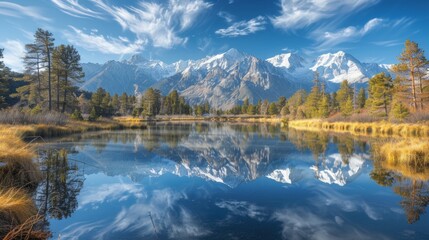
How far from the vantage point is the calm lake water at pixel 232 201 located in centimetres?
721

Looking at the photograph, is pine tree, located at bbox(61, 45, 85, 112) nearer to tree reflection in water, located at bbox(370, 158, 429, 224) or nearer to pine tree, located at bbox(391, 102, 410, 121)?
tree reflection in water, located at bbox(370, 158, 429, 224)

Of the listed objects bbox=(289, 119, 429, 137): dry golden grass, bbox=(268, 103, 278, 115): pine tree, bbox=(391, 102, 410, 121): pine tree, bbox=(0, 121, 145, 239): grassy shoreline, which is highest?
bbox=(268, 103, 278, 115): pine tree

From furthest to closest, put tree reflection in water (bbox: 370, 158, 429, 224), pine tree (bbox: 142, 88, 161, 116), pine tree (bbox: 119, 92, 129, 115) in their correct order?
pine tree (bbox: 119, 92, 129, 115), pine tree (bbox: 142, 88, 161, 116), tree reflection in water (bbox: 370, 158, 429, 224)

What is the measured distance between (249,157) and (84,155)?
11.4 metres

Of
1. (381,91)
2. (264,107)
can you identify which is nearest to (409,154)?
(381,91)

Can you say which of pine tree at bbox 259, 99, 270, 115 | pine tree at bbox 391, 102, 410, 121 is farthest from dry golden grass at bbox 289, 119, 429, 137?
pine tree at bbox 259, 99, 270, 115

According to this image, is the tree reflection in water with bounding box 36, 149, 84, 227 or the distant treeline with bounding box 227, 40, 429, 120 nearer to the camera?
the tree reflection in water with bounding box 36, 149, 84, 227

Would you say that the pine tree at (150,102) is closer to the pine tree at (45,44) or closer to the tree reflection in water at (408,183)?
the pine tree at (45,44)

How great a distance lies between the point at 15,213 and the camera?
6.52 meters

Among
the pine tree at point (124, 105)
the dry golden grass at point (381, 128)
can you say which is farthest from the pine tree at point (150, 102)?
Result: the dry golden grass at point (381, 128)

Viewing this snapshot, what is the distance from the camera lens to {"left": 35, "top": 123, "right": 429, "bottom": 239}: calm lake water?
721cm

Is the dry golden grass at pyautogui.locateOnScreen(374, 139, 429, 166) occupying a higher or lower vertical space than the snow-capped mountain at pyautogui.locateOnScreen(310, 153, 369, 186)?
higher

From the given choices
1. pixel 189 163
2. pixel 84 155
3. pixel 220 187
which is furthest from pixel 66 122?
pixel 220 187

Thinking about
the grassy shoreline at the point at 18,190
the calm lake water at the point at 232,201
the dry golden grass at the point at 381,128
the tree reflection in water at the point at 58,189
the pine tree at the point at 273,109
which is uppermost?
the pine tree at the point at 273,109
